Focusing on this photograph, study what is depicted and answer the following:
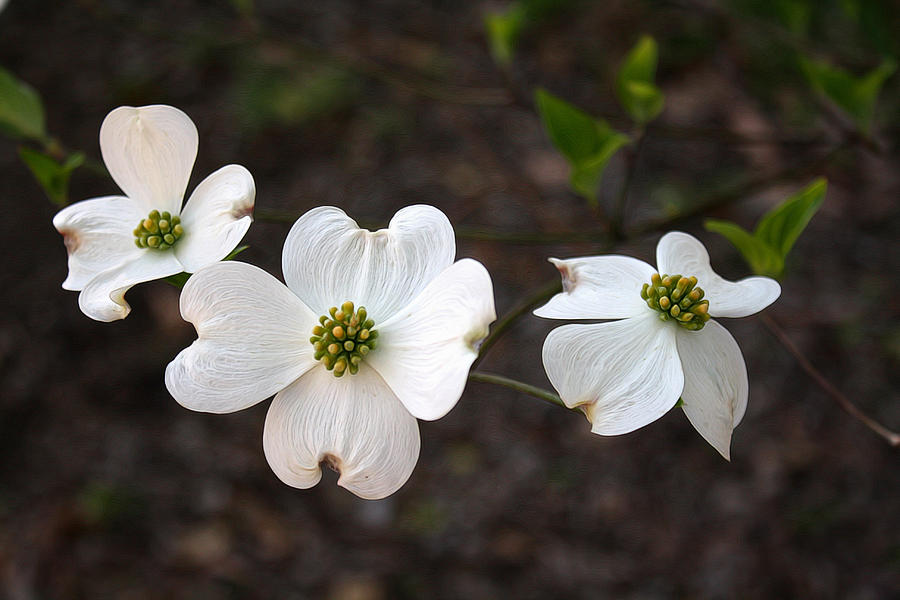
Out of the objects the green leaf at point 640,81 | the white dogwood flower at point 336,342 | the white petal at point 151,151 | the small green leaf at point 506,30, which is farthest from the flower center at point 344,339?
the small green leaf at point 506,30

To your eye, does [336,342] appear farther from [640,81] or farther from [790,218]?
[640,81]

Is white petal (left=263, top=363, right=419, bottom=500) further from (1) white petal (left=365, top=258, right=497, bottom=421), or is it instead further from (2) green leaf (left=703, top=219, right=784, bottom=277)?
(2) green leaf (left=703, top=219, right=784, bottom=277)

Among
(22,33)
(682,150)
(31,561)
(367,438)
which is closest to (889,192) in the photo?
(682,150)

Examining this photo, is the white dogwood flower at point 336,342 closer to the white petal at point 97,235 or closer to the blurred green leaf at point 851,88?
the white petal at point 97,235

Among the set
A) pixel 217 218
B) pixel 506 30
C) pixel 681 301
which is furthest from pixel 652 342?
pixel 506 30

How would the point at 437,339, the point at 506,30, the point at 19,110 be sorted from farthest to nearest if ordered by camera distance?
the point at 506,30, the point at 19,110, the point at 437,339

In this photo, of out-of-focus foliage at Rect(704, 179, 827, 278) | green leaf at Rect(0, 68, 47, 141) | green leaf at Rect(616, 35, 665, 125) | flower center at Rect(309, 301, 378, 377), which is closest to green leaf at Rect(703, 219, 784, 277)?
out-of-focus foliage at Rect(704, 179, 827, 278)

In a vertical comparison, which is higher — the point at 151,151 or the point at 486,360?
the point at 151,151
